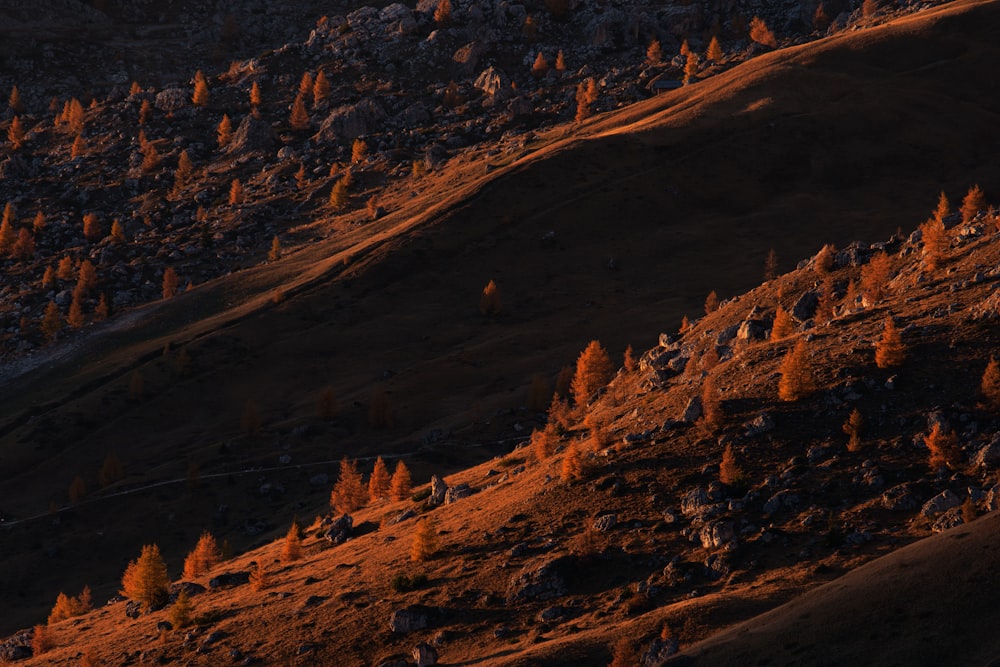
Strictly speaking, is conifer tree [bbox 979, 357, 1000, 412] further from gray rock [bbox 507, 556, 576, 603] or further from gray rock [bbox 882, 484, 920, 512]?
gray rock [bbox 507, 556, 576, 603]

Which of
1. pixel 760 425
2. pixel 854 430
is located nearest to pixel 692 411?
pixel 760 425

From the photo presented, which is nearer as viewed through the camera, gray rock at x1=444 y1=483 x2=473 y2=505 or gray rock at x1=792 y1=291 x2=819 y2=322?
gray rock at x1=444 y1=483 x2=473 y2=505

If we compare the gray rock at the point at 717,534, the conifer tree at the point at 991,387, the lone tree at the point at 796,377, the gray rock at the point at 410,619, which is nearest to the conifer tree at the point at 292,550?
the gray rock at the point at 410,619

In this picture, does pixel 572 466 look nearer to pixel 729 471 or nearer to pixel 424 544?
pixel 424 544

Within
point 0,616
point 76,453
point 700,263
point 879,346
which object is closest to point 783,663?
point 879,346

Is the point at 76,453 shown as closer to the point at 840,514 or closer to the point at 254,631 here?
the point at 254,631

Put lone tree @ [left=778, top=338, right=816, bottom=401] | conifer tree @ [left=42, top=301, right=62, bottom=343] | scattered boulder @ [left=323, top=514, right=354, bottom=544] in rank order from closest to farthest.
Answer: lone tree @ [left=778, top=338, right=816, bottom=401], scattered boulder @ [left=323, top=514, right=354, bottom=544], conifer tree @ [left=42, top=301, right=62, bottom=343]

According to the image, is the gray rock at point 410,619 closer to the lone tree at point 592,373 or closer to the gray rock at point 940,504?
the gray rock at point 940,504

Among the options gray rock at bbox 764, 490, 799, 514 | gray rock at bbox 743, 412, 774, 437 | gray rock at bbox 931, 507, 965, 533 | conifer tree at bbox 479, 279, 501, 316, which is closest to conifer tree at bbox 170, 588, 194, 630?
gray rock at bbox 743, 412, 774, 437
